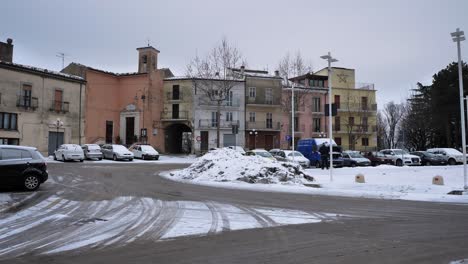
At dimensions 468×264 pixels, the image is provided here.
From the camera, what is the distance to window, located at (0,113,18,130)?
38594 mm

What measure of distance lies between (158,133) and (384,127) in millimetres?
47122

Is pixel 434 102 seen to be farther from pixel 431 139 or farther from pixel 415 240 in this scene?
pixel 415 240

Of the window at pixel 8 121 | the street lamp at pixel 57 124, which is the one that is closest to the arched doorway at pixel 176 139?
the street lamp at pixel 57 124

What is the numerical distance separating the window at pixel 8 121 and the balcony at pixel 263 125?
29.2 m

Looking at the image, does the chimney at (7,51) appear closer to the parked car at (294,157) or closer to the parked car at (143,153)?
the parked car at (143,153)

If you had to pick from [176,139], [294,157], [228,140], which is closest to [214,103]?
[228,140]

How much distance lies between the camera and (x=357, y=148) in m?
64.1

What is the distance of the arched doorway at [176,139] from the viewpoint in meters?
57.4

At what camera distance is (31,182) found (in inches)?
583

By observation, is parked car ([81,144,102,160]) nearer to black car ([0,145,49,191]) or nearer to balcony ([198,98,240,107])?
balcony ([198,98,240,107])

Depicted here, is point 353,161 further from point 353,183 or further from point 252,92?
point 252,92

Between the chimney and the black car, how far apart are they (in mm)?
33477

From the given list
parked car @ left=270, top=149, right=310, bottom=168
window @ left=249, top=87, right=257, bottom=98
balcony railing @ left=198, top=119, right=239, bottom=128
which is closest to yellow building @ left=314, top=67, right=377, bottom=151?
window @ left=249, top=87, right=257, bottom=98

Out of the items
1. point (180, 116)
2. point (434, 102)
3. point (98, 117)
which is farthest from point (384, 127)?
point (98, 117)
